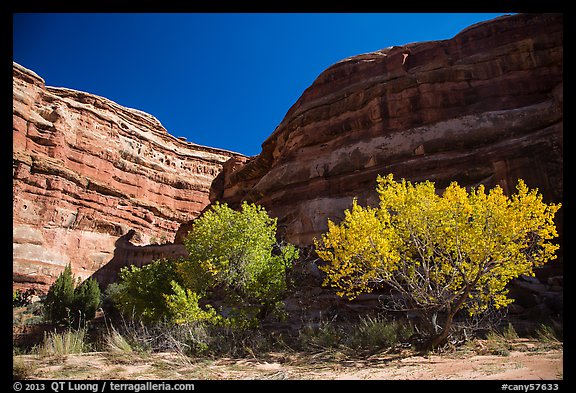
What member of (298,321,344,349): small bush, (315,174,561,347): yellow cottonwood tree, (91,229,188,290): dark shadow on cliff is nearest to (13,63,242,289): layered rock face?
(91,229,188,290): dark shadow on cliff

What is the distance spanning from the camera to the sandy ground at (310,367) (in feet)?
24.5

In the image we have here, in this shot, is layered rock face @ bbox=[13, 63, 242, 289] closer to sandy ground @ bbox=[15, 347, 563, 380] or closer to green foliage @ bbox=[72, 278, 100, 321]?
green foliage @ bbox=[72, 278, 100, 321]

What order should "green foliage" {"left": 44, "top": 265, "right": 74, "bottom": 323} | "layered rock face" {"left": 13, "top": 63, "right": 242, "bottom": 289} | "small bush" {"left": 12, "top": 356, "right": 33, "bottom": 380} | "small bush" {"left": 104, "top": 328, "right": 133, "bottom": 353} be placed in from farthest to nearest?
"layered rock face" {"left": 13, "top": 63, "right": 242, "bottom": 289} → "green foliage" {"left": 44, "top": 265, "right": 74, "bottom": 323} → "small bush" {"left": 104, "top": 328, "right": 133, "bottom": 353} → "small bush" {"left": 12, "top": 356, "right": 33, "bottom": 380}

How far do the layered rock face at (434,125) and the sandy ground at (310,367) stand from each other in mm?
15265

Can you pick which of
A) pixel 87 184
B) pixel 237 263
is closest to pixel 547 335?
pixel 237 263

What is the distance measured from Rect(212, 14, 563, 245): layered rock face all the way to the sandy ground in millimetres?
15265

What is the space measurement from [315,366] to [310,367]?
18cm

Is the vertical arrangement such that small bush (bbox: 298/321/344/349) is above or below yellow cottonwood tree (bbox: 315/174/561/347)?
below

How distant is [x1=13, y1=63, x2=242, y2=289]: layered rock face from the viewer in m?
44.4

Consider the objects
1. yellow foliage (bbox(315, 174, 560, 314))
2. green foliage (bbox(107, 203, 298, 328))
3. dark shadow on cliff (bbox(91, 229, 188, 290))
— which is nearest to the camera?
yellow foliage (bbox(315, 174, 560, 314))

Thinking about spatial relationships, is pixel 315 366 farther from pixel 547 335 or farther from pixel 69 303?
pixel 69 303

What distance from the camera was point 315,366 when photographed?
32.2 ft
